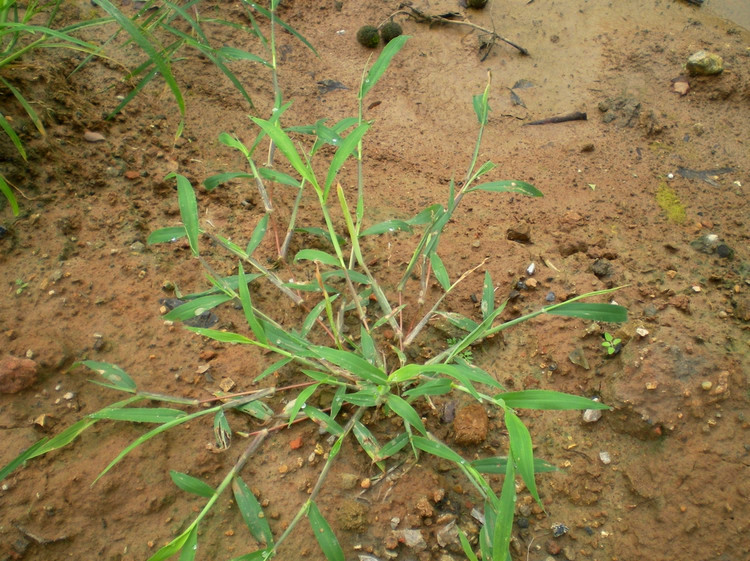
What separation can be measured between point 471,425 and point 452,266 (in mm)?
635

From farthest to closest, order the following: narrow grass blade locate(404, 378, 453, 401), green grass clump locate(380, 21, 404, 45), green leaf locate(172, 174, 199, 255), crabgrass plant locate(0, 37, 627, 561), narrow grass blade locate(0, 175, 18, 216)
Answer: green grass clump locate(380, 21, 404, 45) → narrow grass blade locate(0, 175, 18, 216) → green leaf locate(172, 174, 199, 255) → narrow grass blade locate(404, 378, 453, 401) → crabgrass plant locate(0, 37, 627, 561)

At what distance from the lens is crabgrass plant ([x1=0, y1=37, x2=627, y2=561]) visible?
3.79ft

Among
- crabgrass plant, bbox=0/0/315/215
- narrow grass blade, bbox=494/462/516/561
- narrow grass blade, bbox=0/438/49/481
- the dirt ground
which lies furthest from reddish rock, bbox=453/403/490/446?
crabgrass plant, bbox=0/0/315/215

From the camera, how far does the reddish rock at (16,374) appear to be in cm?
148

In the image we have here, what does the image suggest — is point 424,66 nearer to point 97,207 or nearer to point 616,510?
point 97,207

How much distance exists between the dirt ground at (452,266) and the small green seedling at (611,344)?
0.02 m

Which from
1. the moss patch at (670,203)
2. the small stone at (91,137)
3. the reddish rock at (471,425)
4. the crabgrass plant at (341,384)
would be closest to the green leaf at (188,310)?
the crabgrass plant at (341,384)

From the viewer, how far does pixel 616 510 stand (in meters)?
1.50

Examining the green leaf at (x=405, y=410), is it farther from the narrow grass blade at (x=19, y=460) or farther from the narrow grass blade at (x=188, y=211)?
the narrow grass blade at (x=19, y=460)

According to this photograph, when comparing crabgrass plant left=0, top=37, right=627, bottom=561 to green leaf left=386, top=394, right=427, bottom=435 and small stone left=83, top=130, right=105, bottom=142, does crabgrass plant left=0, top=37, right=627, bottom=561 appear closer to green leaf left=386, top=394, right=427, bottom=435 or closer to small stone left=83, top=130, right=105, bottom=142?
green leaf left=386, top=394, right=427, bottom=435

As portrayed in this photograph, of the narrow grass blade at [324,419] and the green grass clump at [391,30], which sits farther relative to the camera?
the green grass clump at [391,30]

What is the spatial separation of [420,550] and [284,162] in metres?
1.59

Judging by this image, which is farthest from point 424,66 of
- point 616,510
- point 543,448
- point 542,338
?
point 616,510

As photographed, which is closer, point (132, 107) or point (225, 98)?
point (132, 107)
